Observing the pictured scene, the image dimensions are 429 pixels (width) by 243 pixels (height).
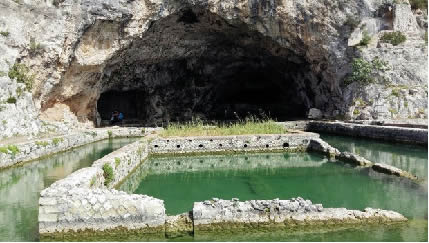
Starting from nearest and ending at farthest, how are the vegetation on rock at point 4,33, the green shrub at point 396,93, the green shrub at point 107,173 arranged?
the green shrub at point 107,173
the vegetation on rock at point 4,33
the green shrub at point 396,93

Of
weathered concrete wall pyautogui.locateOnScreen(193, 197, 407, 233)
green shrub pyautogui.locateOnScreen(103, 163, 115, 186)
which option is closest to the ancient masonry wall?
weathered concrete wall pyautogui.locateOnScreen(193, 197, 407, 233)

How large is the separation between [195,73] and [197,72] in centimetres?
26

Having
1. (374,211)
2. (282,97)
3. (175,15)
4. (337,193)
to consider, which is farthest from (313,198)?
(282,97)

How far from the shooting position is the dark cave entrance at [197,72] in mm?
35156

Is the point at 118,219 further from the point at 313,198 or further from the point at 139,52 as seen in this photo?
the point at 139,52

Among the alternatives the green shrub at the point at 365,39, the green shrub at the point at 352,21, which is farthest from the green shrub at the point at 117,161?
the green shrub at the point at 365,39

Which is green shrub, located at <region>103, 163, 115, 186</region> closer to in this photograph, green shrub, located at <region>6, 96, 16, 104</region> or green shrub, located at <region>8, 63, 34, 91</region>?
green shrub, located at <region>6, 96, 16, 104</region>

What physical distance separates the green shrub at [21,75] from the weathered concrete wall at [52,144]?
17.0 ft

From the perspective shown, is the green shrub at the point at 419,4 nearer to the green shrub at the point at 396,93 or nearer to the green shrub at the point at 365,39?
the green shrub at the point at 365,39

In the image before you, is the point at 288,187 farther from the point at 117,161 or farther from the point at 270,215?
the point at 117,161

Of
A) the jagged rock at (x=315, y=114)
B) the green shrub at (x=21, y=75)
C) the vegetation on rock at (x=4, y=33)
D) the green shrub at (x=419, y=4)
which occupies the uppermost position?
the green shrub at (x=419, y=4)

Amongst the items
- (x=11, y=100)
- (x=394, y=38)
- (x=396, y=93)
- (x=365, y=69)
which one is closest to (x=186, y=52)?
(x=365, y=69)

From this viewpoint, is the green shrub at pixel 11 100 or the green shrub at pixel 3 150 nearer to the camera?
the green shrub at pixel 3 150

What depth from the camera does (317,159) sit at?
17734mm
